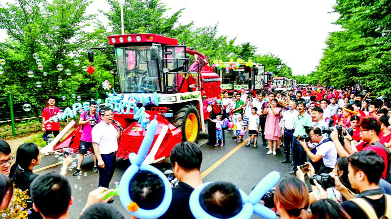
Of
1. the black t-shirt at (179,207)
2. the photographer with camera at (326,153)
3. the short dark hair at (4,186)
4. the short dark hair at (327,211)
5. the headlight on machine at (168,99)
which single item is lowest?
the photographer with camera at (326,153)

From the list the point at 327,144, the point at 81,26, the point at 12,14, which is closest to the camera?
the point at 327,144

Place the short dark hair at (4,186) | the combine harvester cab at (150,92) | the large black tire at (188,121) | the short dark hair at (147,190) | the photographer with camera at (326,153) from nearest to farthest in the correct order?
the short dark hair at (147,190), the short dark hair at (4,186), the photographer with camera at (326,153), the combine harvester cab at (150,92), the large black tire at (188,121)

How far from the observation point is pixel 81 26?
995cm

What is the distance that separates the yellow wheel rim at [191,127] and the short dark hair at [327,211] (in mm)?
5899

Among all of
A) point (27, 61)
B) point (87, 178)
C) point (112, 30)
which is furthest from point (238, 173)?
point (112, 30)

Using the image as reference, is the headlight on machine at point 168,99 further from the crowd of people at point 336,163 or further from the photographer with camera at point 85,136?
the crowd of people at point 336,163

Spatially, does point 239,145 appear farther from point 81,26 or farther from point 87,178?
point 81,26

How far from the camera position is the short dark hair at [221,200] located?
1453 mm

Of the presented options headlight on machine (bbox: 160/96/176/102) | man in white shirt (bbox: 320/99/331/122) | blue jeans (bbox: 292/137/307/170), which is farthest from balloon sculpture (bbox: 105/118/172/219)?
man in white shirt (bbox: 320/99/331/122)

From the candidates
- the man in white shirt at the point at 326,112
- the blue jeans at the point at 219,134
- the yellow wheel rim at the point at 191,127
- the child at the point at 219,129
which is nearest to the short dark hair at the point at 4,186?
the yellow wheel rim at the point at 191,127

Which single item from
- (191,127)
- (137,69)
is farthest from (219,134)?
(137,69)

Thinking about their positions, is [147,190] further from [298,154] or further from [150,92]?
[150,92]

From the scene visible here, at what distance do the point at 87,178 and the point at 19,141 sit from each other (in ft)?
15.7

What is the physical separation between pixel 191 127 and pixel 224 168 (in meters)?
1.96
